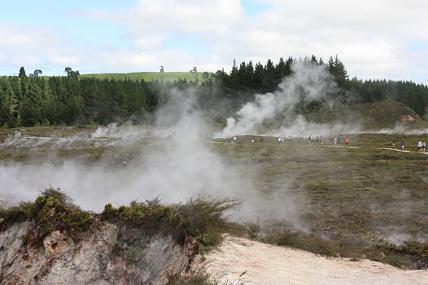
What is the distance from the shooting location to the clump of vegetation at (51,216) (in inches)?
582

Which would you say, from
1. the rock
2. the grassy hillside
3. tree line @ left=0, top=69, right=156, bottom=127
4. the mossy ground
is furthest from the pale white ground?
tree line @ left=0, top=69, right=156, bottom=127

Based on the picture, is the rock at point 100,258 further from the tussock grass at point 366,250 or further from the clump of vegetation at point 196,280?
the tussock grass at point 366,250

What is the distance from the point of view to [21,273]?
14477 millimetres

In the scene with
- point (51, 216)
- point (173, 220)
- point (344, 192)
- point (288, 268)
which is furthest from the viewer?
point (344, 192)

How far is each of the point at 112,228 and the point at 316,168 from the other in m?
26.1

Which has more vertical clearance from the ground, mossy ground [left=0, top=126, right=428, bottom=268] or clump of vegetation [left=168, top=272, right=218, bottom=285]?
clump of vegetation [left=168, top=272, right=218, bottom=285]

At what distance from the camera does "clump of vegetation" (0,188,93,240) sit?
48.5 feet

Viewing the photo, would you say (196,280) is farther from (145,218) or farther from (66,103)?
(66,103)

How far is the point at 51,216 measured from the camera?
49.5 ft

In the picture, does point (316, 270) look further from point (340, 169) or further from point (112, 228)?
Result: point (340, 169)

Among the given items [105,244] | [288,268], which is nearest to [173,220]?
[105,244]

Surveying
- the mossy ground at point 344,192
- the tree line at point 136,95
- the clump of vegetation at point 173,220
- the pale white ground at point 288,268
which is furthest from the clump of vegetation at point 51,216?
the tree line at point 136,95

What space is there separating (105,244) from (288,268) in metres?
4.95

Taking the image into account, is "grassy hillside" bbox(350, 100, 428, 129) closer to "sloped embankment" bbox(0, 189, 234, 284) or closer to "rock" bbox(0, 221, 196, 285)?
"sloped embankment" bbox(0, 189, 234, 284)
